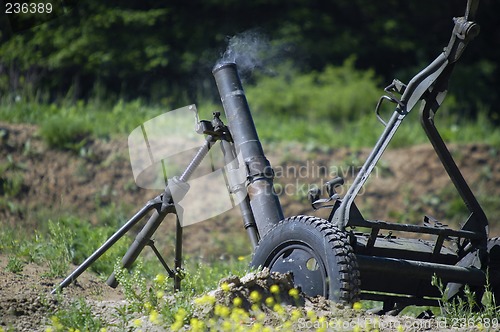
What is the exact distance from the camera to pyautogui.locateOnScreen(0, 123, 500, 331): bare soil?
909cm

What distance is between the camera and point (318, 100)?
1407 cm

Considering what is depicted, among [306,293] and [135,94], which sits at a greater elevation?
[135,94]

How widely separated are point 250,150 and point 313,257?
115 centimetres

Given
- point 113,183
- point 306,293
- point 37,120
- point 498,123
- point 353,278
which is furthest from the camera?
point 498,123

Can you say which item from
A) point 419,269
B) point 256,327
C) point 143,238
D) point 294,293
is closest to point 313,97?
point 143,238

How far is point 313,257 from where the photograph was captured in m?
4.90

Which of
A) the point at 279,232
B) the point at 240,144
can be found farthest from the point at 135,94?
the point at 279,232

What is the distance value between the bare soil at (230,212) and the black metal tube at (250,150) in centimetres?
275

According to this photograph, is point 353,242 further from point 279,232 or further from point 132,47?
point 132,47

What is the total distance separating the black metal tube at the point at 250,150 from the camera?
18.4 feet

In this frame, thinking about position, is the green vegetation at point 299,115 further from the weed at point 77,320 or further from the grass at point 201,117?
the weed at point 77,320

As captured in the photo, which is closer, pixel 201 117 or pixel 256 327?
pixel 256 327

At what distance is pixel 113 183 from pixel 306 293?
518 cm

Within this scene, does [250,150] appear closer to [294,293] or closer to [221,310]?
[294,293]
